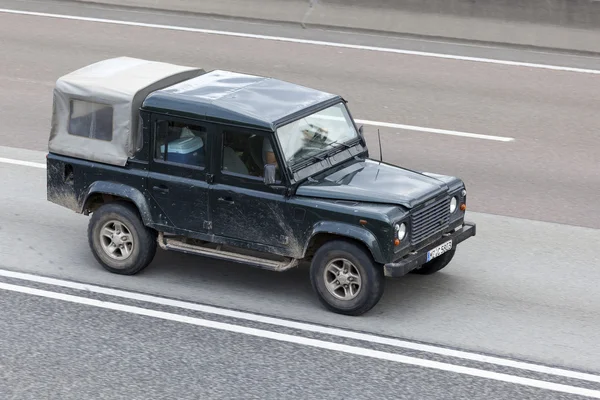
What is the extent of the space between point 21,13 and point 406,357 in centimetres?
1393

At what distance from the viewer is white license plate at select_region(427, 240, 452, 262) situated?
1066cm

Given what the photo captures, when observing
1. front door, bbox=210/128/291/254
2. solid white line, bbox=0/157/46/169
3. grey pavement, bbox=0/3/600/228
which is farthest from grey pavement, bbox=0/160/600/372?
solid white line, bbox=0/157/46/169

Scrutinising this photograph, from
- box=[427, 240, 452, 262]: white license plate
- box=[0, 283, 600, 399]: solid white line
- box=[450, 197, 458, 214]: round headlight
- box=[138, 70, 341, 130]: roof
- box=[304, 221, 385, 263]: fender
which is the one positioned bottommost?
box=[0, 283, 600, 399]: solid white line

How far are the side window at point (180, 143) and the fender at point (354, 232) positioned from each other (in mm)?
1338

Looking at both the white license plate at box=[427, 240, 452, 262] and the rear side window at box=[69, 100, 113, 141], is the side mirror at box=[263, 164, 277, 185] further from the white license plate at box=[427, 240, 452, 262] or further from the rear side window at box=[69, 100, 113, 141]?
the rear side window at box=[69, 100, 113, 141]

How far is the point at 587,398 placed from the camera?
9094 mm

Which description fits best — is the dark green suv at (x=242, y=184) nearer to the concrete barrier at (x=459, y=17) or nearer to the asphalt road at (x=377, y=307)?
the asphalt road at (x=377, y=307)

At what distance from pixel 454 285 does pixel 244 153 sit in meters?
2.39

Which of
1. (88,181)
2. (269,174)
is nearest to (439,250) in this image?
(269,174)

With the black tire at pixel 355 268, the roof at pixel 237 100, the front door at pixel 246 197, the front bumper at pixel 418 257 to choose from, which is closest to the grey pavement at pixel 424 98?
the front bumper at pixel 418 257

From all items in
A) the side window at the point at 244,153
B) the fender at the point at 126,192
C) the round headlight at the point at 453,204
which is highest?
the side window at the point at 244,153

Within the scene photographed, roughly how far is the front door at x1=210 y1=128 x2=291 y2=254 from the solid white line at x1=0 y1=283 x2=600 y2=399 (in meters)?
0.89

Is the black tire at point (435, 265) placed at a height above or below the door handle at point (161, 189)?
below

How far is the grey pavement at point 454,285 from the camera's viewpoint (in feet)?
33.5
